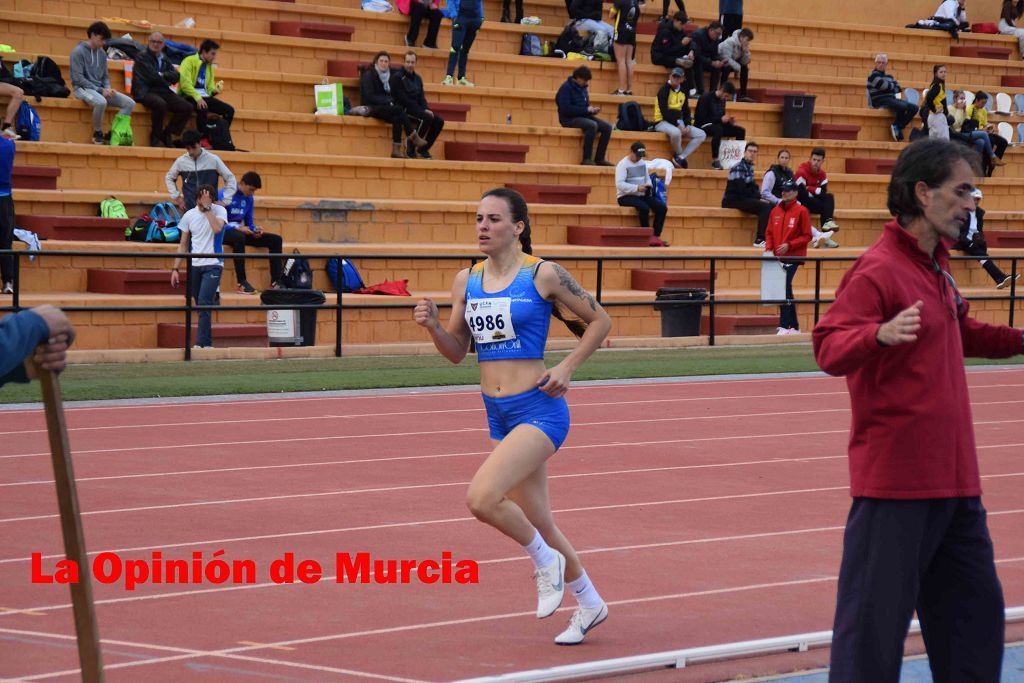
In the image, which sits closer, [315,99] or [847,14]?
[315,99]

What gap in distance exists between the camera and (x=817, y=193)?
84.9ft

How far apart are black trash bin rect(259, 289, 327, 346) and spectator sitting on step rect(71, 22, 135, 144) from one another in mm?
4839

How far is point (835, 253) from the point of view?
2559cm

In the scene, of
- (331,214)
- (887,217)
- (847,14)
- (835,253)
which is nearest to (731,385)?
(331,214)

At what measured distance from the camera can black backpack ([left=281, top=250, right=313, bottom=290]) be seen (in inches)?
733

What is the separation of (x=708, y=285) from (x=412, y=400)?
8.28 meters

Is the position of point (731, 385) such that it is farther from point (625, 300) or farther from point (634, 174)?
point (634, 174)

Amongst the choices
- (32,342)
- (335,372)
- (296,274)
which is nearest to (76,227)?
(296,274)

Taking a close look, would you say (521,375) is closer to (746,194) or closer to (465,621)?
(465,621)

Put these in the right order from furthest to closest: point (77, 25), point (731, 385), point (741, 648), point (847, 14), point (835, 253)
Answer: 1. point (847, 14)
2. point (835, 253)
3. point (77, 25)
4. point (731, 385)
5. point (741, 648)

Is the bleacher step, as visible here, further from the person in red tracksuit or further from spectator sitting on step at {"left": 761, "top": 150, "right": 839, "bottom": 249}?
spectator sitting on step at {"left": 761, "top": 150, "right": 839, "bottom": 249}

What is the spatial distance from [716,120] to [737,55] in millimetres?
2349

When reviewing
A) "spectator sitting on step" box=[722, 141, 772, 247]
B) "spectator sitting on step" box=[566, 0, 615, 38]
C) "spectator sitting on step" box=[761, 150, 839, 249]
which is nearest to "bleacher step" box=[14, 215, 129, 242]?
"spectator sitting on step" box=[722, 141, 772, 247]

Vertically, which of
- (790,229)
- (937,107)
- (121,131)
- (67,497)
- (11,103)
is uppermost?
(937,107)
